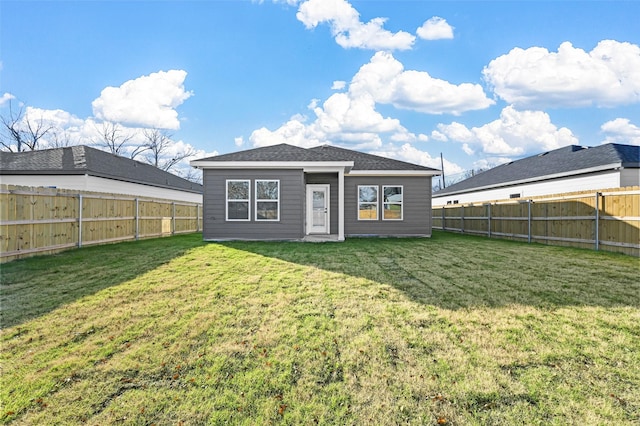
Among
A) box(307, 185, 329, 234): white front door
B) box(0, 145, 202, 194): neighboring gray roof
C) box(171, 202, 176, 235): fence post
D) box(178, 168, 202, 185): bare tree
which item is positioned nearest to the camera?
box(307, 185, 329, 234): white front door

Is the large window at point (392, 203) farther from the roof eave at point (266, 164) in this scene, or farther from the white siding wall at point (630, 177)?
the white siding wall at point (630, 177)

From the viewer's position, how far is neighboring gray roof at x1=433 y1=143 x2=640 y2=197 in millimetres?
13202

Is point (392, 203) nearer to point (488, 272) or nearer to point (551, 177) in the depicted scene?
point (488, 272)

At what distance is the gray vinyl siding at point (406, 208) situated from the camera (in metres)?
14.3

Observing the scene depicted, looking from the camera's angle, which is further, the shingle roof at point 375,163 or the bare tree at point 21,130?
the bare tree at point 21,130

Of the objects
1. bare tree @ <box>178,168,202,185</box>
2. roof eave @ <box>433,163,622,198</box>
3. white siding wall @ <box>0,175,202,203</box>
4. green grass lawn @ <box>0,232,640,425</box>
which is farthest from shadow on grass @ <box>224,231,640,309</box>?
bare tree @ <box>178,168,202,185</box>

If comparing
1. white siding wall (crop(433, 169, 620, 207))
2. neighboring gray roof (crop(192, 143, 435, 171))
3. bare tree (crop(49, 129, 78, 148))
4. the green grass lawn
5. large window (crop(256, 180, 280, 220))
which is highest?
bare tree (crop(49, 129, 78, 148))

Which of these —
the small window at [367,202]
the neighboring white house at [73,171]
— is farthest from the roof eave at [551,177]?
the neighboring white house at [73,171]

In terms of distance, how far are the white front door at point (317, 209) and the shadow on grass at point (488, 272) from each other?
4.33m

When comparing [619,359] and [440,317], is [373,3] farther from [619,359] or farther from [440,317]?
[619,359]

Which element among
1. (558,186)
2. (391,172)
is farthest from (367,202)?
(558,186)

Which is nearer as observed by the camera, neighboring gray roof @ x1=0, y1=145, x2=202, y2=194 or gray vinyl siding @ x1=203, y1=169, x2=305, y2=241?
gray vinyl siding @ x1=203, y1=169, x2=305, y2=241

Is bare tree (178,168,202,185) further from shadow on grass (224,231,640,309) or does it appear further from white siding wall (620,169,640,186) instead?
white siding wall (620,169,640,186)

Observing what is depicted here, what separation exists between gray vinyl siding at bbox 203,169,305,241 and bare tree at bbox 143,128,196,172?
31.9 metres
